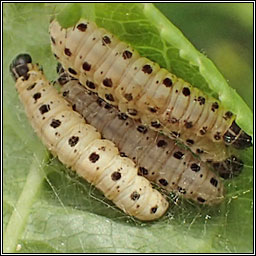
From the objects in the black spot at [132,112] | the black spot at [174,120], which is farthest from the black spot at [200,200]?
the black spot at [132,112]

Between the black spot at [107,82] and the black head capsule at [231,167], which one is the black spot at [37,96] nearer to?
the black spot at [107,82]

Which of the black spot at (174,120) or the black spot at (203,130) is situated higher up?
the black spot at (174,120)

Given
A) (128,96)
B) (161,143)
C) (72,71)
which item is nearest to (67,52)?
(72,71)

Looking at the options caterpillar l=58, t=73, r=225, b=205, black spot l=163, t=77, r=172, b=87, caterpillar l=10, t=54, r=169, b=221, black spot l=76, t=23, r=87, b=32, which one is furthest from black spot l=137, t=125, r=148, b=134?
black spot l=76, t=23, r=87, b=32

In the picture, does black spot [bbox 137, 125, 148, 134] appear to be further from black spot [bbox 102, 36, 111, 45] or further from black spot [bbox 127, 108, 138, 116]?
black spot [bbox 102, 36, 111, 45]

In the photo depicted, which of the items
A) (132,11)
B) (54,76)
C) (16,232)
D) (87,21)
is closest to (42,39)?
(54,76)

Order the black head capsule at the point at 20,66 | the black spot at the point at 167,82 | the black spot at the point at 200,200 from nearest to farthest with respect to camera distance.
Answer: the black spot at the point at 167,82 → the black spot at the point at 200,200 → the black head capsule at the point at 20,66

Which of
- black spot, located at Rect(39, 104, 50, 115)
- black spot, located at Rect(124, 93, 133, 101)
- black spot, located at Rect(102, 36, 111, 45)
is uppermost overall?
black spot, located at Rect(102, 36, 111, 45)
